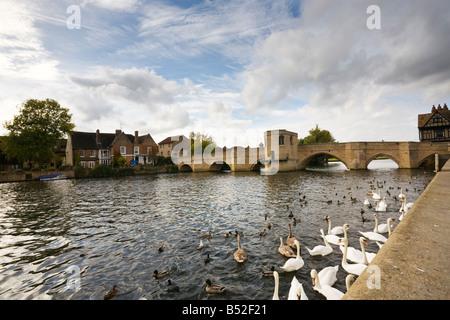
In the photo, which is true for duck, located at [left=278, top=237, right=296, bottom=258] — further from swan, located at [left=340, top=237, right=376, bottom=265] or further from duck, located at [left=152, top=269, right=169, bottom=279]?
duck, located at [left=152, top=269, right=169, bottom=279]

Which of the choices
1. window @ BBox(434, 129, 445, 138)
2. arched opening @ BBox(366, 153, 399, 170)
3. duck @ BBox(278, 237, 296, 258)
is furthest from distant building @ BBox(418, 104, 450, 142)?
duck @ BBox(278, 237, 296, 258)

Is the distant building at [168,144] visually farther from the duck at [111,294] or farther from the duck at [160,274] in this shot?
the duck at [111,294]

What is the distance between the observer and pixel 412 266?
9.86ft

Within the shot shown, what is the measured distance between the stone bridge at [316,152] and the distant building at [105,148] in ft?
75.3

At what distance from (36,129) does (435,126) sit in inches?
3742

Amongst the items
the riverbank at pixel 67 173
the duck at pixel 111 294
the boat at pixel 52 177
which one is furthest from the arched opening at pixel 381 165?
the boat at pixel 52 177

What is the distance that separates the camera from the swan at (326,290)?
18.5 feet

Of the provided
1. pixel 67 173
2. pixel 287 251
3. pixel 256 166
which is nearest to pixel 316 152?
pixel 256 166

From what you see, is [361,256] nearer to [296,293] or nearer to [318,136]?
[296,293]

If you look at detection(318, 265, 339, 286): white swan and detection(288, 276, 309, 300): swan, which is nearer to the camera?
detection(288, 276, 309, 300): swan

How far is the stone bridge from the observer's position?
41.8 m

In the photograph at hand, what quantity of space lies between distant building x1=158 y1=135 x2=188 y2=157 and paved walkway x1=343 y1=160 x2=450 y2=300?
7056 cm
